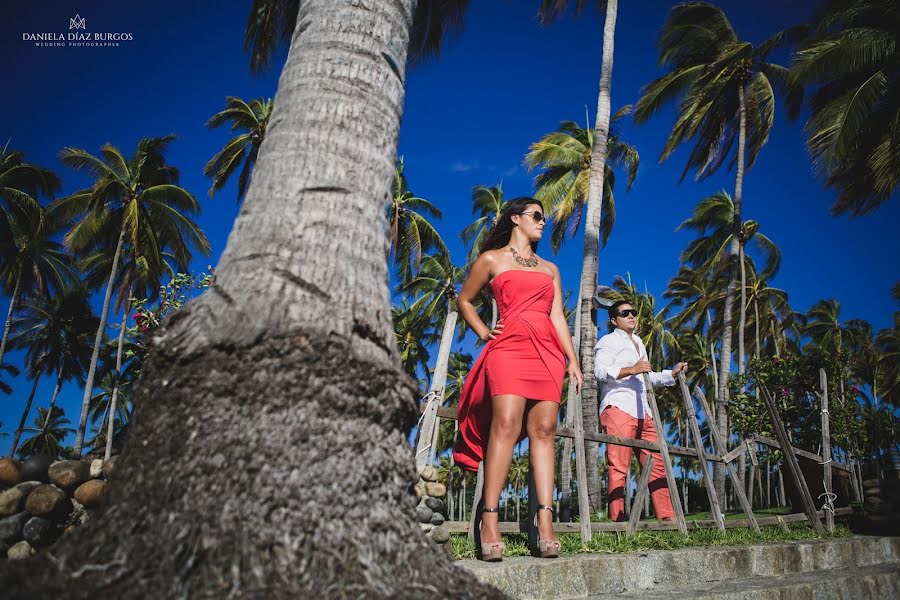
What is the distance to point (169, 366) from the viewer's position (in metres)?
1.30

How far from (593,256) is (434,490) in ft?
26.4

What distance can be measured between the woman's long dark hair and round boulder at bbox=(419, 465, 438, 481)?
7.73 ft

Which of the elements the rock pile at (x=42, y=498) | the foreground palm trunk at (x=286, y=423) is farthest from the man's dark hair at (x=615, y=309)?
the rock pile at (x=42, y=498)

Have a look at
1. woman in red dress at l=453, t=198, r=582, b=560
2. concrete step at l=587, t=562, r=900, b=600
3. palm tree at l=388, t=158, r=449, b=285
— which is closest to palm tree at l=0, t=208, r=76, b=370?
palm tree at l=388, t=158, r=449, b=285

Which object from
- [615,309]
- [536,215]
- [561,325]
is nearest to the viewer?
[561,325]

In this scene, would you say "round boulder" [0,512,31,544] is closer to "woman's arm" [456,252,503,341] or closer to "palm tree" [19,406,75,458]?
"woman's arm" [456,252,503,341]

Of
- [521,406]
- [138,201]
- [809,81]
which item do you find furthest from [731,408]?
[138,201]

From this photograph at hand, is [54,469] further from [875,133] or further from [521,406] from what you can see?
[875,133]

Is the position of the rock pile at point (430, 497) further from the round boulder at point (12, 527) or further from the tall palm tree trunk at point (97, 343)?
the tall palm tree trunk at point (97, 343)

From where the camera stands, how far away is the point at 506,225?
146 inches

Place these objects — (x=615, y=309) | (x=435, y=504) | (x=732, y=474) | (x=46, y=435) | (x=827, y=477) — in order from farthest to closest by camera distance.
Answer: (x=46, y=435)
(x=827, y=477)
(x=615, y=309)
(x=732, y=474)
(x=435, y=504)

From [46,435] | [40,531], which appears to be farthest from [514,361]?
[46,435]

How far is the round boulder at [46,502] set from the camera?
2697 millimetres

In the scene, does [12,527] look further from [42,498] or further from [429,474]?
[429,474]
